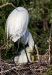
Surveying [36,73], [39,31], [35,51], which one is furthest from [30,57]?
[39,31]

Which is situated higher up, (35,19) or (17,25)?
(17,25)

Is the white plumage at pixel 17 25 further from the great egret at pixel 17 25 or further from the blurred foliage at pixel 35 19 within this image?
the blurred foliage at pixel 35 19

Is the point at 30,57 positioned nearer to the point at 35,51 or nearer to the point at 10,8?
the point at 35,51

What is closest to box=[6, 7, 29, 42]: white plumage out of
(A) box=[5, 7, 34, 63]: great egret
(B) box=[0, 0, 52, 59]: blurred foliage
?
(A) box=[5, 7, 34, 63]: great egret

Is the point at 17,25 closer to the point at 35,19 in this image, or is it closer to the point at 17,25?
the point at 17,25

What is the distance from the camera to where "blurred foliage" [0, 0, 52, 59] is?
368 cm

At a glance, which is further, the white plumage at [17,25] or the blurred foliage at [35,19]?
the blurred foliage at [35,19]

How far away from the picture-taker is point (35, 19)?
4.70m

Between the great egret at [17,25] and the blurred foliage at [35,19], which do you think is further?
the blurred foliage at [35,19]

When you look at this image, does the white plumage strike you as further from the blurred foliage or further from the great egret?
the blurred foliage

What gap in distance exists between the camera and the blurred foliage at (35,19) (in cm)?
368

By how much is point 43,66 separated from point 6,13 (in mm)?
820

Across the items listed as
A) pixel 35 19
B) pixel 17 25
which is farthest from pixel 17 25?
pixel 35 19

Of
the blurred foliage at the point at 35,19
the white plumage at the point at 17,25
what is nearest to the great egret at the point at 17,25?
the white plumage at the point at 17,25
